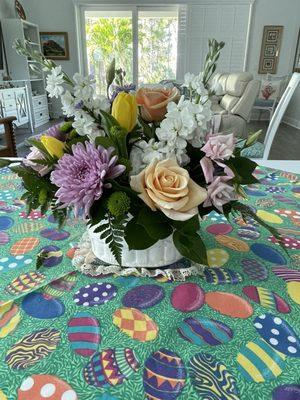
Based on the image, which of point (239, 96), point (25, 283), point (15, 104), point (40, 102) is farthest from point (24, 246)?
point (40, 102)

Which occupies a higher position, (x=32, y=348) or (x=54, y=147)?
(x=54, y=147)

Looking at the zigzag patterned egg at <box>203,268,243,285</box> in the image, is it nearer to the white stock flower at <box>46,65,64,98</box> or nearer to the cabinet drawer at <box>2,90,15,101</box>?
the white stock flower at <box>46,65,64,98</box>

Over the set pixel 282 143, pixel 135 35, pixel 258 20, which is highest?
pixel 258 20

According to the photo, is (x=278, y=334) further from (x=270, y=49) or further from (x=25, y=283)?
(x=270, y=49)

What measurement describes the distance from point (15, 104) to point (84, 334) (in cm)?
483

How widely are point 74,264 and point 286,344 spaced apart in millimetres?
387

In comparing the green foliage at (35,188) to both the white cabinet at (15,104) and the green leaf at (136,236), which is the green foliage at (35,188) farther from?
the white cabinet at (15,104)

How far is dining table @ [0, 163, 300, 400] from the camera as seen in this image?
0.37 m

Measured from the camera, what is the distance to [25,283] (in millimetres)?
550

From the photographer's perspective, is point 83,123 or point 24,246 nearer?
point 83,123

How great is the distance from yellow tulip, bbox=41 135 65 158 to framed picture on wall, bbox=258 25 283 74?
22.1 feet

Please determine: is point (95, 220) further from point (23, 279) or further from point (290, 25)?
point (290, 25)

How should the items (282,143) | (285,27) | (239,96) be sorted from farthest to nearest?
(285,27), (282,143), (239,96)

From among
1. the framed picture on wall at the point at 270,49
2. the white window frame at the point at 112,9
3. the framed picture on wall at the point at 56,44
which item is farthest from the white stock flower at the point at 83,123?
the framed picture on wall at the point at 270,49
